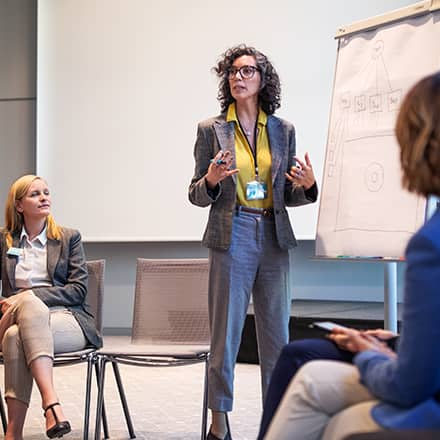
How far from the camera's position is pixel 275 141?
3.07 metres

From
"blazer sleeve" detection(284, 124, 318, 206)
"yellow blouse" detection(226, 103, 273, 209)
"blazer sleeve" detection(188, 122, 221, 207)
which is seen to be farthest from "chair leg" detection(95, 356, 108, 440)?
"blazer sleeve" detection(284, 124, 318, 206)

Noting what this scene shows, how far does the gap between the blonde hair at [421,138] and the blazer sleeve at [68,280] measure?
2027 mm

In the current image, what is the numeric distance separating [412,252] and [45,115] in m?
5.34

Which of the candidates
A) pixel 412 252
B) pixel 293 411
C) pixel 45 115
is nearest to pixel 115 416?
pixel 293 411

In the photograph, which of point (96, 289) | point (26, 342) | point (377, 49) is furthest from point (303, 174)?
point (26, 342)

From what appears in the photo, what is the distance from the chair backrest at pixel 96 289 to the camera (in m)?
3.35

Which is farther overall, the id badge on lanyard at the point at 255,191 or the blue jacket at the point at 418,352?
the id badge on lanyard at the point at 255,191

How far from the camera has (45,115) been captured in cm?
634

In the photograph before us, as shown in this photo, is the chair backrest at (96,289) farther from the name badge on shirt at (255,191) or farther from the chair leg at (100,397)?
the name badge on shirt at (255,191)

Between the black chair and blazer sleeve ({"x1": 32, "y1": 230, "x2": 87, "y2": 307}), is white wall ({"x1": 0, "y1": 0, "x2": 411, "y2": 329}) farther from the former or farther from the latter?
blazer sleeve ({"x1": 32, "y1": 230, "x2": 87, "y2": 307})

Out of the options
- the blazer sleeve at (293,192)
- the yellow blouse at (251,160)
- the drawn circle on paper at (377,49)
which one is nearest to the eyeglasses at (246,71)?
the yellow blouse at (251,160)

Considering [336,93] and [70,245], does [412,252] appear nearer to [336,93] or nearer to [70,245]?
[336,93]

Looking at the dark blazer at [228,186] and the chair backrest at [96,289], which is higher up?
the dark blazer at [228,186]

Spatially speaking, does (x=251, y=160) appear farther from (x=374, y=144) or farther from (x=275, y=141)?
(x=374, y=144)
